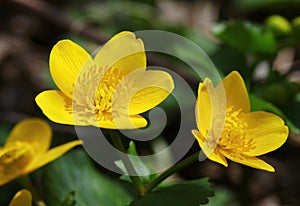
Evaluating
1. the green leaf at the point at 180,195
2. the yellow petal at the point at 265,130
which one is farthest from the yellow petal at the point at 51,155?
the yellow petal at the point at 265,130

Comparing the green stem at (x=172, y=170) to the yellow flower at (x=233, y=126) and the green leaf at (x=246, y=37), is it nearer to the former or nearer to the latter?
the yellow flower at (x=233, y=126)

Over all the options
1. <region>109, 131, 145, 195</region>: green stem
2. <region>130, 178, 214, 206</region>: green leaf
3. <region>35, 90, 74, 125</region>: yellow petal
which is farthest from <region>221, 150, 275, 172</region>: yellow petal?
<region>35, 90, 74, 125</region>: yellow petal

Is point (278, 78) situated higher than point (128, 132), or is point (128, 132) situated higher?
point (278, 78)

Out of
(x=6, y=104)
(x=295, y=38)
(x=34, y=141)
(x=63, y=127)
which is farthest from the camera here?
(x=6, y=104)

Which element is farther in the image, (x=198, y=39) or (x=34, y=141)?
(x=198, y=39)

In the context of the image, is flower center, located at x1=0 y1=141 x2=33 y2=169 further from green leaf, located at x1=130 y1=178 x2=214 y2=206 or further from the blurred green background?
green leaf, located at x1=130 y1=178 x2=214 y2=206

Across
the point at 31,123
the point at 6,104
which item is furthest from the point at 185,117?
the point at 6,104

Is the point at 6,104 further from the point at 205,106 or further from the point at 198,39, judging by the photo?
the point at 205,106
